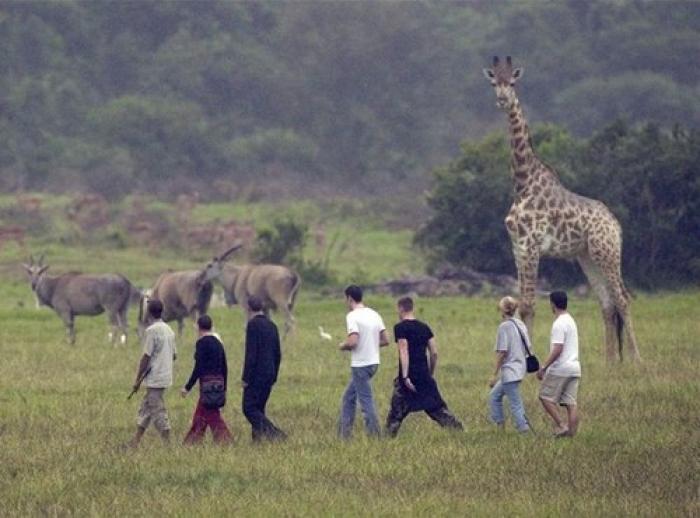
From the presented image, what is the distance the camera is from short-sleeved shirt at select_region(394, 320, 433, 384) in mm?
15539

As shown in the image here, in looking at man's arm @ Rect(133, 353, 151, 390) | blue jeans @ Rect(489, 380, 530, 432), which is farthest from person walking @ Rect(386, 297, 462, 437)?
man's arm @ Rect(133, 353, 151, 390)

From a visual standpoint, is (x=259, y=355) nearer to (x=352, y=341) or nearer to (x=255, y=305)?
(x=255, y=305)

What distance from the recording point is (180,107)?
6256 centimetres

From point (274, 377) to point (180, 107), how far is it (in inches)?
1877

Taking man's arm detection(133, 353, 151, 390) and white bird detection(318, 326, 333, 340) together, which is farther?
white bird detection(318, 326, 333, 340)

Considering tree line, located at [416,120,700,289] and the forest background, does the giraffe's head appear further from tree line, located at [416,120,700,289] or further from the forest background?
the forest background

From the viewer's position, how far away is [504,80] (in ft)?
76.9

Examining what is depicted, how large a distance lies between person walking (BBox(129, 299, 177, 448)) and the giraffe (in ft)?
26.2

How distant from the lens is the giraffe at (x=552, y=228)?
2294 centimetres

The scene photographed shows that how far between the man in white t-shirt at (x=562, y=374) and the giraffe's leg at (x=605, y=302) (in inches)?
252

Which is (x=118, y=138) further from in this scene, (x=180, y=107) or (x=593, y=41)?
(x=593, y=41)

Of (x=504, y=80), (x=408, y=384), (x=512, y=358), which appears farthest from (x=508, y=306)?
(x=504, y=80)

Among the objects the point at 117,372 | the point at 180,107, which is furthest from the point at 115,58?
the point at 117,372

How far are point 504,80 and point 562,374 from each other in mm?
8755
